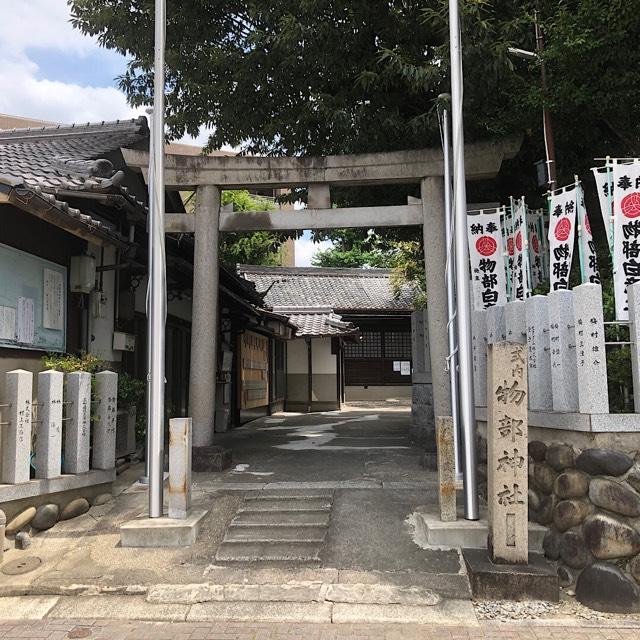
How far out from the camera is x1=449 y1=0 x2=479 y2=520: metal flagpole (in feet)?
19.6

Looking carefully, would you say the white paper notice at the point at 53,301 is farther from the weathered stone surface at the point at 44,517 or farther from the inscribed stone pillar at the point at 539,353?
the inscribed stone pillar at the point at 539,353

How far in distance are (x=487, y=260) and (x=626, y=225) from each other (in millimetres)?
2047

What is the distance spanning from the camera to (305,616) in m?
4.76

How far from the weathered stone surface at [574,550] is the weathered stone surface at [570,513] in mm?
70

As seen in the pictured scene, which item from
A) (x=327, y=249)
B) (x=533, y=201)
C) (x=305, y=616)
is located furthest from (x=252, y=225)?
(x=327, y=249)

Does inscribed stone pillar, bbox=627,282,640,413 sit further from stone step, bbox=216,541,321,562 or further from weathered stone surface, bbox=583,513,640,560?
stone step, bbox=216,541,321,562

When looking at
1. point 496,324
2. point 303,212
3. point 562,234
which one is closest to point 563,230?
point 562,234

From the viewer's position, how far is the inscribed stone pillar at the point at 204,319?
8539 millimetres

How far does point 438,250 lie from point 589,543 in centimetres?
463

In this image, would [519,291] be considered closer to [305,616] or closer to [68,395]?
[305,616]

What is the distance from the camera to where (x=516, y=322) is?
669 cm

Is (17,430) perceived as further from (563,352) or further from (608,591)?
(608,591)

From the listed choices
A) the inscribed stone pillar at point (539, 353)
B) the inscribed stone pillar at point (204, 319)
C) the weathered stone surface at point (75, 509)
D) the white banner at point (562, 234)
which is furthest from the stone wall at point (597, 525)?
the weathered stone surface at point (75, 509)

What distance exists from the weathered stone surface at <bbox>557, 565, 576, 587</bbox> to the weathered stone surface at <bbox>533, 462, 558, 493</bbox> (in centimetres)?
76
